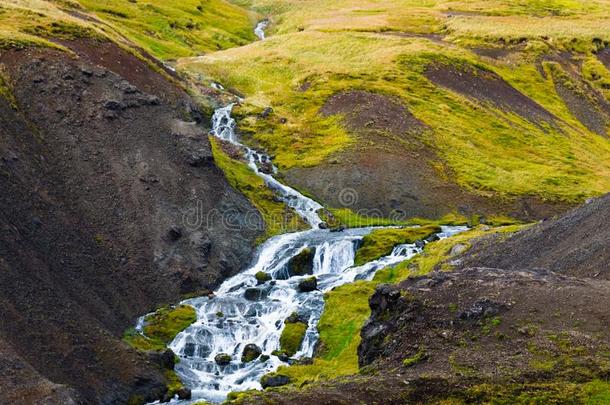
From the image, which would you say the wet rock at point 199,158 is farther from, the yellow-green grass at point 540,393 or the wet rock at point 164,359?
the yellow-green grass at point 540,393

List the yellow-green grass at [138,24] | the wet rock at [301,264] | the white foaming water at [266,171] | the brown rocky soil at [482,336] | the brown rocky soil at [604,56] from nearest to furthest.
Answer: the brown rocky soil at [482,336], the wet rock at [301,264], the white foaming water at [266,171], the yellow-green grass at [138,24], the brown rocky soil at [604,56]

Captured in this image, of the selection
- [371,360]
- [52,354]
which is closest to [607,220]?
[371,360]

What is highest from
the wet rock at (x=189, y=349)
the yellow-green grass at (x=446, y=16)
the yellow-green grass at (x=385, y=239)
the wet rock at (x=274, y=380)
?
the yellow-green grass at (x=446, y=16)

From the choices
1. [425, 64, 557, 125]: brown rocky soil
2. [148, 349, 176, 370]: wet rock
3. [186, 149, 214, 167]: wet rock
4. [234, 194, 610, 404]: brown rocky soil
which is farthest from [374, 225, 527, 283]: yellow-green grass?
[425, 64, 557, 125]: brown rocky soil

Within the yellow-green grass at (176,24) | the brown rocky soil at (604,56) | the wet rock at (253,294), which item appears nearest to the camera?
the wet rock at (253,294)

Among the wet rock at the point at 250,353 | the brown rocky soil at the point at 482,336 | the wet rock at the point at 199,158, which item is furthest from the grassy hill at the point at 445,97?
the brown rocky soil at the point at 482,336

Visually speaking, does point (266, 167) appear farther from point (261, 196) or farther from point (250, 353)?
point (250, 353)

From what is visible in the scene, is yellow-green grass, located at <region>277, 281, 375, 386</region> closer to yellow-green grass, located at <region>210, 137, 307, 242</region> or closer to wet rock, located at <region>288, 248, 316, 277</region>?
wet rock, located at <region>288, 248, 316, 277</region>
